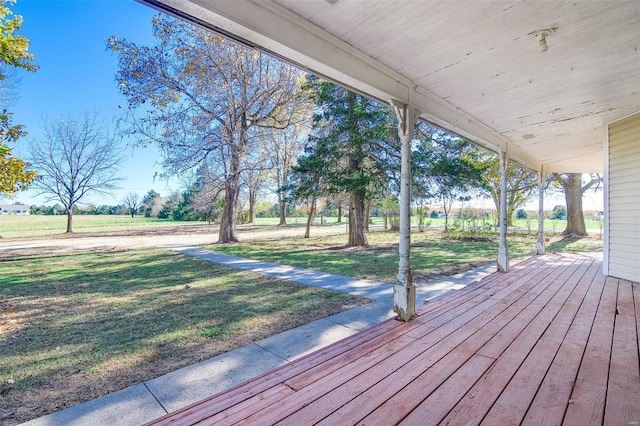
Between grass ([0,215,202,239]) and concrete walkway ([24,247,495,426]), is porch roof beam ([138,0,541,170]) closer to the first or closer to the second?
concrete walkway ([24,247,495,426])

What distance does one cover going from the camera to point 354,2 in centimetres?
190

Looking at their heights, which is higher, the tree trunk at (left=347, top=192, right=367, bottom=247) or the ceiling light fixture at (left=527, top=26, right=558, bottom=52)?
the ceiling light fixture at (left=527, top=26, right=558, bottom=52)

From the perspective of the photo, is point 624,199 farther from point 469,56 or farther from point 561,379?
point 561,379

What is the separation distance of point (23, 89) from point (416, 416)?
41.8 feet

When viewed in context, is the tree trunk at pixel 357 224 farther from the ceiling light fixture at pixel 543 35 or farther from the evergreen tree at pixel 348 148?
the ceiling light fixture at pixel 543 35

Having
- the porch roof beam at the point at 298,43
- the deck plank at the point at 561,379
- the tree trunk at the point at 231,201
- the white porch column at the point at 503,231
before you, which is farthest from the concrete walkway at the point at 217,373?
the tree trunk at the point at 231,201

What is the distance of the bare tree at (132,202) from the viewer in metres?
38.8

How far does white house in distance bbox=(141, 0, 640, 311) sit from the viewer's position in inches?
77.3

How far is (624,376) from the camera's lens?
1951 mm

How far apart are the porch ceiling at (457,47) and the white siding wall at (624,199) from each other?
92cm

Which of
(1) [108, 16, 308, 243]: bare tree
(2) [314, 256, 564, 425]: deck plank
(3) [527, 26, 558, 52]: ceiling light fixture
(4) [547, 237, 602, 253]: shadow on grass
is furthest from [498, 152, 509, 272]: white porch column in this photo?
(1) [108, 16, 308, 243]: bare tree

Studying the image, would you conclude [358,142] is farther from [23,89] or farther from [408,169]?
[23,89]

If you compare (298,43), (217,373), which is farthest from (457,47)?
(217,373)

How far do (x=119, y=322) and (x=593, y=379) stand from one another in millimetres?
4319
